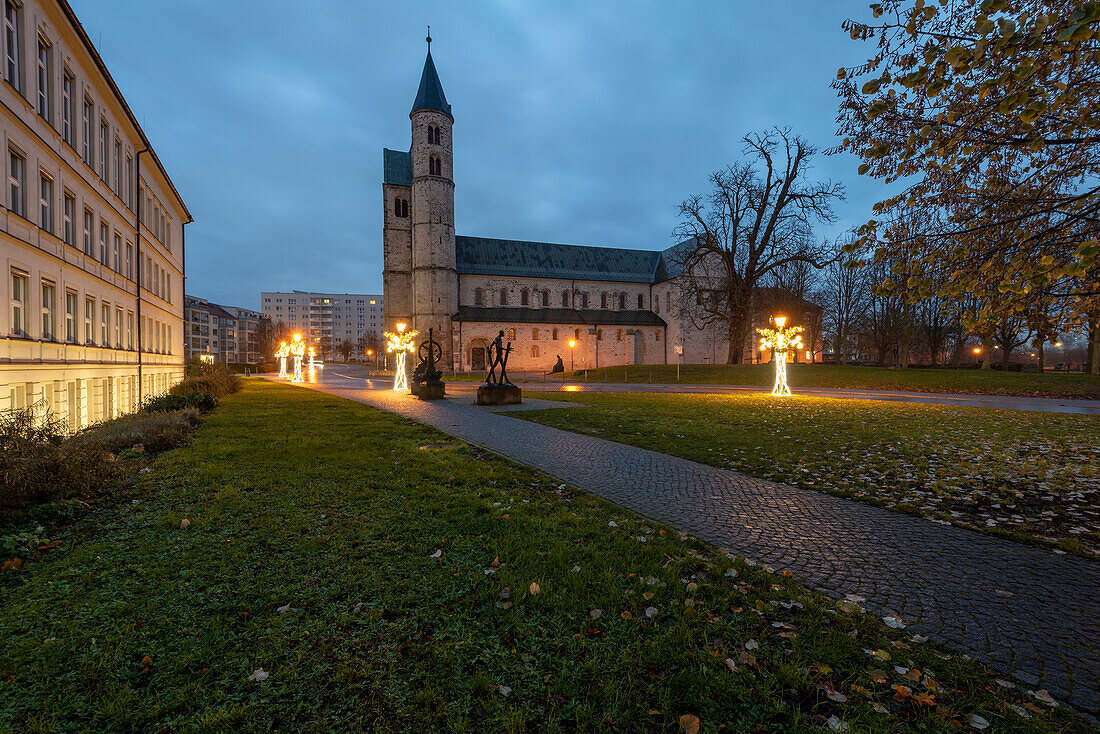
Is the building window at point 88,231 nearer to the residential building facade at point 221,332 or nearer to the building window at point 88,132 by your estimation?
the building window at point 88,132

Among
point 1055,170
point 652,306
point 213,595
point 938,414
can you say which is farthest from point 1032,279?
point 652,306

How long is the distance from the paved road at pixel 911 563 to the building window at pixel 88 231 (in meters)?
15.1

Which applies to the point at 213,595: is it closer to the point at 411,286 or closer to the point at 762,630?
the point at 762,630

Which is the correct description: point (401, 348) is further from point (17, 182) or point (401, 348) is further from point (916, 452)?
point (916, 452)

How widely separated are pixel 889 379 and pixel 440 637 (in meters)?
31.8

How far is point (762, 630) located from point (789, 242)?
111 ft

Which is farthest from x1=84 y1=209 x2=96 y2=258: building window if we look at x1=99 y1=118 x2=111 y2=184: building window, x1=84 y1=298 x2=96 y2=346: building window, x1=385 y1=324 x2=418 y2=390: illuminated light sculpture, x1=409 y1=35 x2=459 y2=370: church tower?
x1=409 y1=35 x2=459 y2=370: church tower

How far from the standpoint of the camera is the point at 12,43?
9602mm

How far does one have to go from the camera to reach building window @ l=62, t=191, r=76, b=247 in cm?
1194

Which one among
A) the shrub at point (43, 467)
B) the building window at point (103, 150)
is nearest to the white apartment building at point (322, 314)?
the building window at point (103, 150)

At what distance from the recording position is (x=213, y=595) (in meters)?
3.40

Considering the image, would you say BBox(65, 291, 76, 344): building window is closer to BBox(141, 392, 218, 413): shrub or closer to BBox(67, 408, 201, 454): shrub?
BBox(141, 392, 218, 413): shrub

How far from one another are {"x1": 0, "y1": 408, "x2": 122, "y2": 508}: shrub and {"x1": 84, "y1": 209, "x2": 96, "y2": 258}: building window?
9734 mm

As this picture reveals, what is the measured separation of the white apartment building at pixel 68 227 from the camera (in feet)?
31.1
